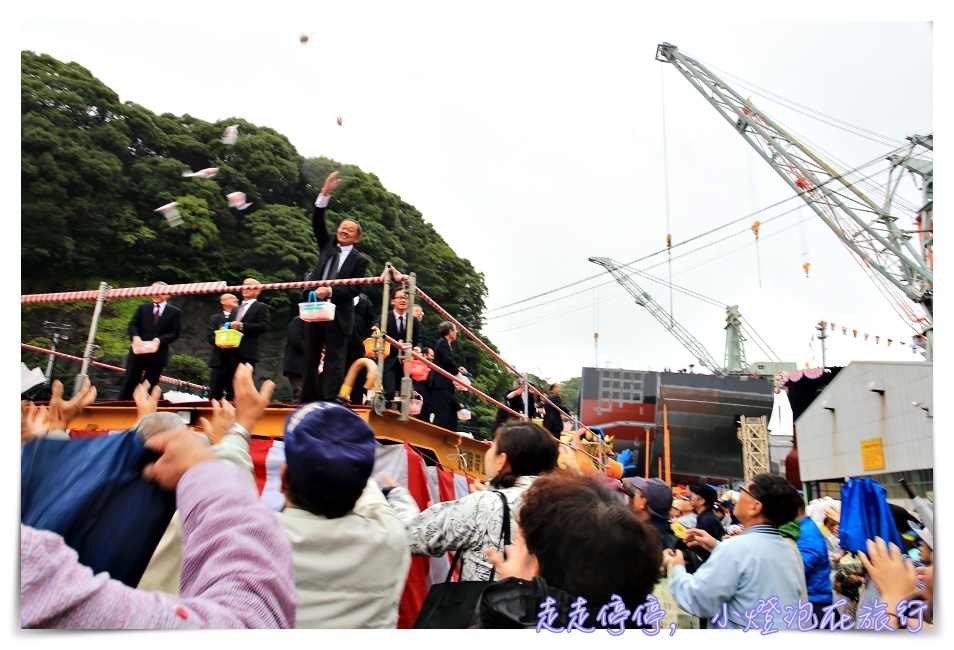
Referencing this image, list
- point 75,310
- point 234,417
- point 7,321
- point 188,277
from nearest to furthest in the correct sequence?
point 234,417 < point 7,321 < point 75,310 < point 188,277

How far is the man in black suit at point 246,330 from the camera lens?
5.24 metres

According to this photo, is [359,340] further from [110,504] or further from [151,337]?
[110,504]

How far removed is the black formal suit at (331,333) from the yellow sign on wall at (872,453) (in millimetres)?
5750

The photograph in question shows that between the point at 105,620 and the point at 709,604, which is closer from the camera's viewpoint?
the point at 105,620

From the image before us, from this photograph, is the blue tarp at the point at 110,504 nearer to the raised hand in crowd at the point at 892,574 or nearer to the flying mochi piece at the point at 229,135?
the raised hand in crowd at the point at 892,574

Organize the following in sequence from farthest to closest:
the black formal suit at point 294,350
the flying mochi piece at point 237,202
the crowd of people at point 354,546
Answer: the flying mochi piece at point 237,202
the black formal suit at point 294,350
the crowd of people at point 354,546

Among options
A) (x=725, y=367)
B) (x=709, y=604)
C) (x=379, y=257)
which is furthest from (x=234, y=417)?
(x=725, y=367)

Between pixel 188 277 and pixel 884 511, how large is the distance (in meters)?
11.1

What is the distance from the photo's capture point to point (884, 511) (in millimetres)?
2986

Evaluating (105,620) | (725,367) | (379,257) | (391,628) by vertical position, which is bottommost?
(391,628)

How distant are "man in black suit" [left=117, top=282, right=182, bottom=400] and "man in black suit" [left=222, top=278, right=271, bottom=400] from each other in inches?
21.5

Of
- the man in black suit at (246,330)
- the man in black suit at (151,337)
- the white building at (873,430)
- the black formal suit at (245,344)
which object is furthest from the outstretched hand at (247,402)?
the man in black suit at (151,337)

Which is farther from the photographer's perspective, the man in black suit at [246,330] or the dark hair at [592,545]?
the man in black suit at [246,330]

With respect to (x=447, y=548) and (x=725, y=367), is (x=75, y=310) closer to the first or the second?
(x=447, y=548)
